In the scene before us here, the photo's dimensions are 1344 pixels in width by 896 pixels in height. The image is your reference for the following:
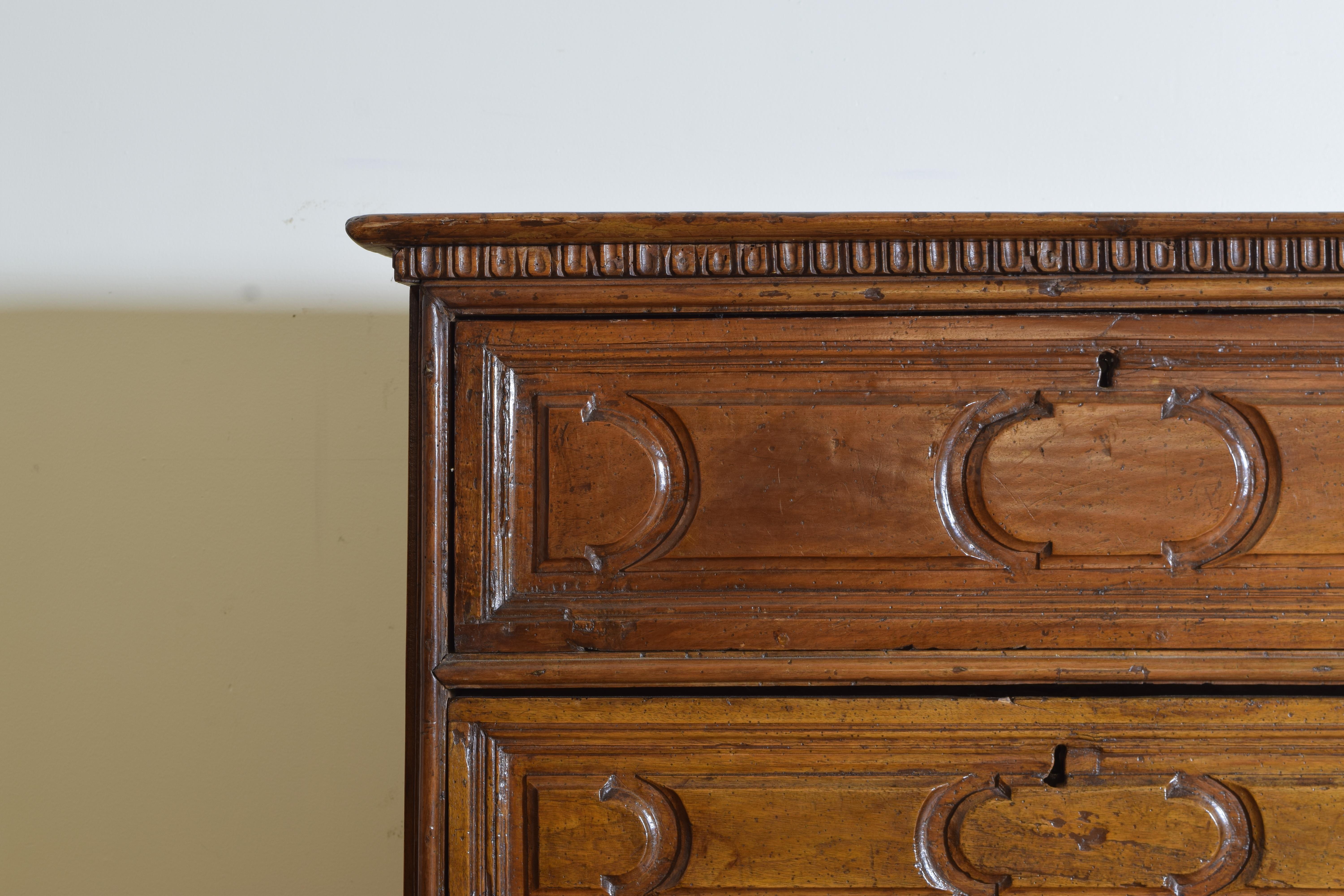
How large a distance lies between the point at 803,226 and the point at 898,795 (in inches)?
16.5

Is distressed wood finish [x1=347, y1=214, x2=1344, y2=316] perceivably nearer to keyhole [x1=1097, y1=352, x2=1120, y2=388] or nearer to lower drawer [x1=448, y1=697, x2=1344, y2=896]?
keyhole [x1=1097, y1=352, x2=1120, y2=388]

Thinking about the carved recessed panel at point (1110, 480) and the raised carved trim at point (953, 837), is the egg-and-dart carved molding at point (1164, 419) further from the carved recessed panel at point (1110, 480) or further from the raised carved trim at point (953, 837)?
the raised carved trim at point (953, 837)

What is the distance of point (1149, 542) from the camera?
62cm

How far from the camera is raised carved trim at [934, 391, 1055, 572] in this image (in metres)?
0.63

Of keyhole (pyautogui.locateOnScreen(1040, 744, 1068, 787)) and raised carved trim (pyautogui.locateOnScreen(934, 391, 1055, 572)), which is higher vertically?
raised carved trim (pyautogui.locateOnScreen(934, 391, 1055, 572))

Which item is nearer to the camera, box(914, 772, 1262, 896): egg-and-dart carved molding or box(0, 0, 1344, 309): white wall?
box(914, 772, 1262, 896): egg-and-dart carved molding

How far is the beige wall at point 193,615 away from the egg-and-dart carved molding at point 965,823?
2.34 ft

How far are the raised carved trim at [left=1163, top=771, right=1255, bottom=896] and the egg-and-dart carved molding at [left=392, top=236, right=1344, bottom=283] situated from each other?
37 centimetres

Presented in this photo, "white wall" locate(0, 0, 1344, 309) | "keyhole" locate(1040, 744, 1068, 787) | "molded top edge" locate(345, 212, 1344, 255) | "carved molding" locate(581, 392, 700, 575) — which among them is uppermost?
"white wall" locate(0, 0, 1344, 309)

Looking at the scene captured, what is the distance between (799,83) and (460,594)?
2.78 feet

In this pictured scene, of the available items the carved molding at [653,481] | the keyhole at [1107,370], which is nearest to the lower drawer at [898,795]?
the carved molding at [653,481]

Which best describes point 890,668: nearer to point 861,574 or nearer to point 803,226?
point 861,574

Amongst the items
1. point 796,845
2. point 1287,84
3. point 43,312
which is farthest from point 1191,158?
point 43,312

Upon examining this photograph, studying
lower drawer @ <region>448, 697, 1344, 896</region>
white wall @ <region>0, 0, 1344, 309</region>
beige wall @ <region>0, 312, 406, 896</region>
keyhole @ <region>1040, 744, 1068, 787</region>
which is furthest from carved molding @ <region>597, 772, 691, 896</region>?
white wall @ <region>0, 0, 1344, 309</region>
